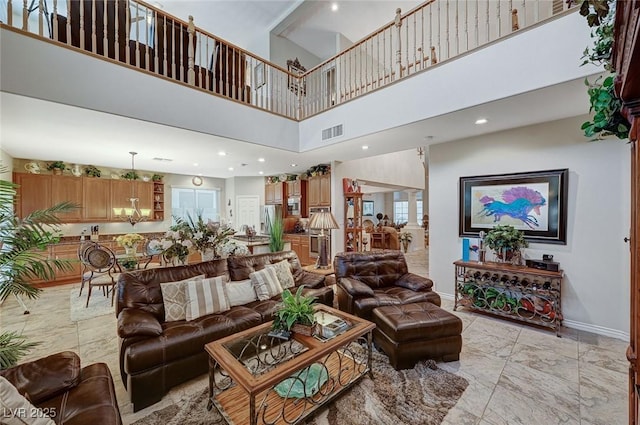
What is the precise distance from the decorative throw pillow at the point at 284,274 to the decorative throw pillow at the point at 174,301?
3.55 ft

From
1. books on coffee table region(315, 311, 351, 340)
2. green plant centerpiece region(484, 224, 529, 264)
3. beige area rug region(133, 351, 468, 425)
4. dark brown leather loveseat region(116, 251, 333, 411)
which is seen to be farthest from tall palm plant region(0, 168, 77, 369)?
green plant centerpiece region(484, 224, 529, 264)

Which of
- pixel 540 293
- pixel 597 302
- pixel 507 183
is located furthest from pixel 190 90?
pixel 597 302

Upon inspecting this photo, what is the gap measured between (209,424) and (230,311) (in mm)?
1062

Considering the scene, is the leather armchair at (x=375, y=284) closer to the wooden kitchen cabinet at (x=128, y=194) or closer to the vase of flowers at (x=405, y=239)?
the vase of flowers at (x=405, y=239)

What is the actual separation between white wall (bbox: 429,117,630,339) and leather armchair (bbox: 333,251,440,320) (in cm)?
176

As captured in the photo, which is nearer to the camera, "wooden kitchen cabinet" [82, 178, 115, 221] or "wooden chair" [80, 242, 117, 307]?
"wooden chair" [80, 242, 117, 307]

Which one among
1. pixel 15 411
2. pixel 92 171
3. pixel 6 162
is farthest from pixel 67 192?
pixel 15 411

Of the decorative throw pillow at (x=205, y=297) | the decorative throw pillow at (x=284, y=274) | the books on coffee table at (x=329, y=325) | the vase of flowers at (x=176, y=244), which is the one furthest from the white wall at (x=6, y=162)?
the books on coffee table at (x=329, y=325)

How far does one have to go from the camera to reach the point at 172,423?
183cm

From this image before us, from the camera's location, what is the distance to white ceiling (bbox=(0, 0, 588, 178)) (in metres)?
3.00

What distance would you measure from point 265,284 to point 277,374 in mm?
1655

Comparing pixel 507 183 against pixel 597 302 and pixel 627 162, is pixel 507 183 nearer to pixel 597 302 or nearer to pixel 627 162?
pixel 627 162

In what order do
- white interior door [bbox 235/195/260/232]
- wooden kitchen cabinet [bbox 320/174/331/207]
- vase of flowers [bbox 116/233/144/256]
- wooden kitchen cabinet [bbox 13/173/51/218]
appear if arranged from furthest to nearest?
white interior door [bbox 235/195/260/232] → wooden kitchen cabinet [bbox 320/174/331/207] → wooden kitchen cabinet [bbox 13/173/51/218] → vase of flowers [bbox 116/233/144/256]

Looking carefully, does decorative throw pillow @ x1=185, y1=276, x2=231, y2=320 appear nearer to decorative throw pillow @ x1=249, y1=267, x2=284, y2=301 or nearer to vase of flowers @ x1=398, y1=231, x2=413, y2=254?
decorative throw pillow @ x1=249, y1=267, x2=284, y2=301
